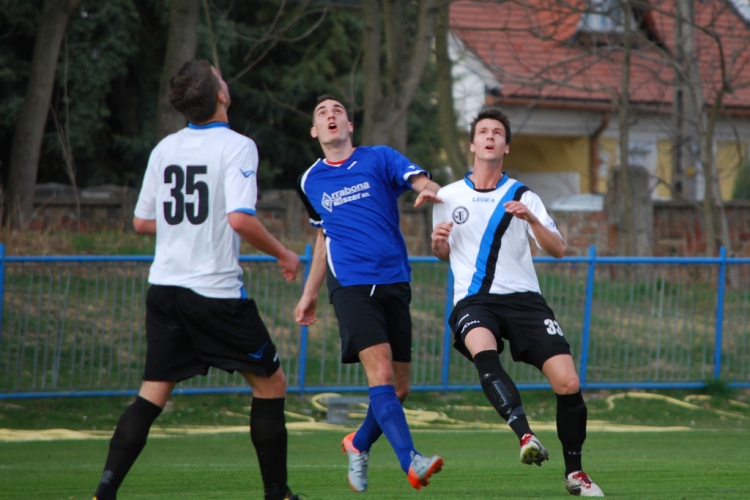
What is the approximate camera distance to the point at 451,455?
8711 millimetres

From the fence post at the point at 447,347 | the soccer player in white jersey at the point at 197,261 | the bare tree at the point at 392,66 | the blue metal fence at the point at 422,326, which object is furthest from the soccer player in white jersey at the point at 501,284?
the bare tree at the point at 392,66

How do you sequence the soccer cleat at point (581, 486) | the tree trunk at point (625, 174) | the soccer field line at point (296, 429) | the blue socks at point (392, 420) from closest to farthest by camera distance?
1. the blue socks at point (392, 420)
2. the soccer cleat at point (581, 486)
3. the soccer field line at point (296, 429)
4. the tree trunk at point (625, 174)

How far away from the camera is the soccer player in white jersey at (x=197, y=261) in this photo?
4988 mm

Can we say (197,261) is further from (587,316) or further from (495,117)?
(587,316)

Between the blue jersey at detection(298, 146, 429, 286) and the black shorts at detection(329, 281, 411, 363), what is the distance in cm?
6

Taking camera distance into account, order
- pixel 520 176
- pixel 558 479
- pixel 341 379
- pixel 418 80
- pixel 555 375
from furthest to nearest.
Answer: pixel 520 176, pixel 418 80, pixel 341 379, pixel 558 479, pixel 555 375

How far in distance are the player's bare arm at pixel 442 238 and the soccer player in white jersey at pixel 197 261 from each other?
1196 mm

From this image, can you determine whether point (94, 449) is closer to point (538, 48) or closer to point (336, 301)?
point (336, 301)

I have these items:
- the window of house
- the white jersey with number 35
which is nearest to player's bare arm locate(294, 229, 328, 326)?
the white jersey with number 35

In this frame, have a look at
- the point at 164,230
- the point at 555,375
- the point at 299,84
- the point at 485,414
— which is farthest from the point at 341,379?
the point at 299,84

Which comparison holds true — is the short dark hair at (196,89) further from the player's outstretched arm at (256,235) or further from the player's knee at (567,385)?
the player's knee at (567,385)

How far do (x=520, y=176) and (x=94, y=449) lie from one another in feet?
79.5

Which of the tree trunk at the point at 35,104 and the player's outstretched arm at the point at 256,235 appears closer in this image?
the player's outstretched arm at the point at 256,235

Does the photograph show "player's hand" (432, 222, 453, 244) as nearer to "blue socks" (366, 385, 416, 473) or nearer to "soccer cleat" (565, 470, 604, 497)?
"blue socks" (366, 385, 416, 473)
